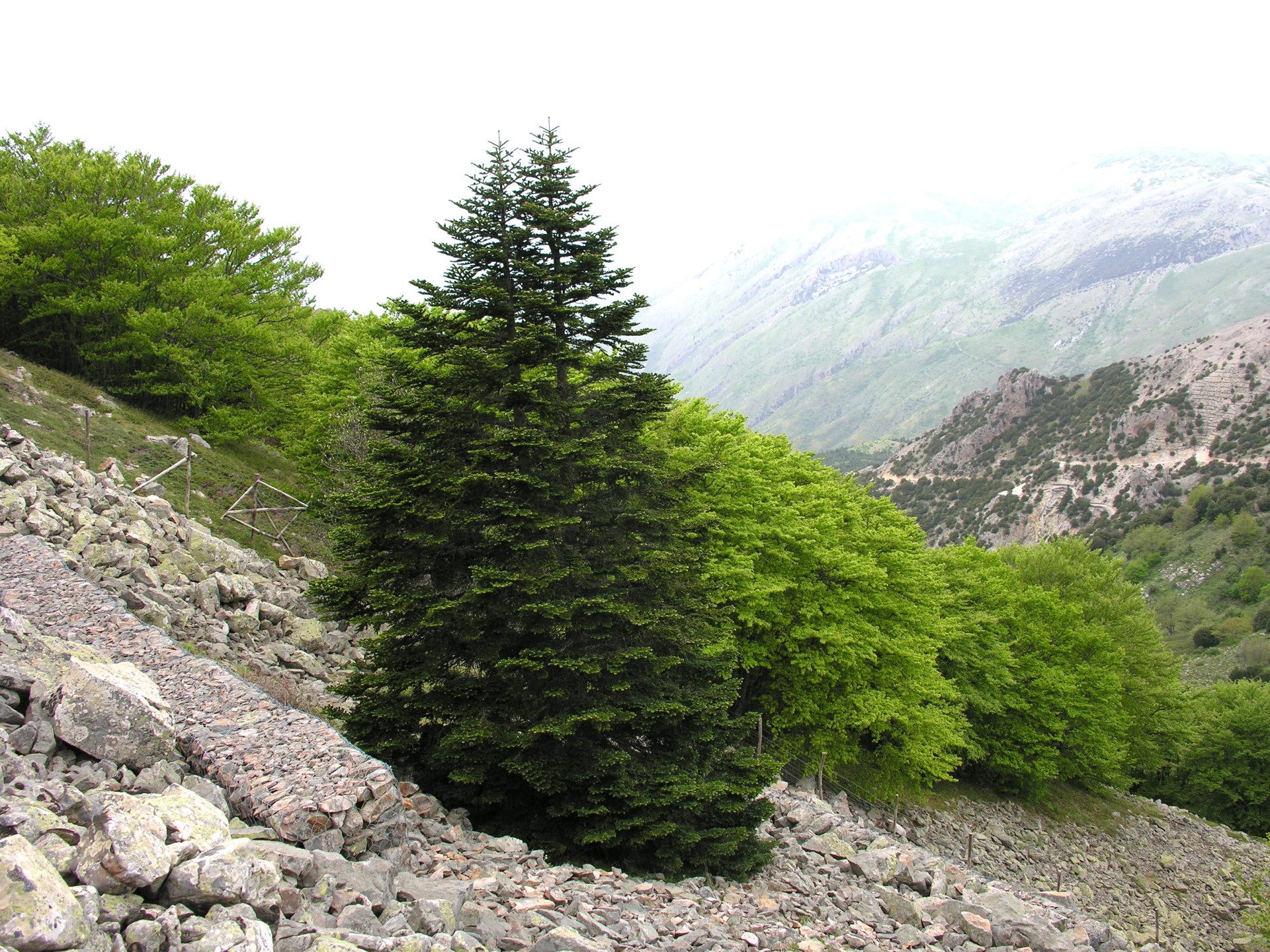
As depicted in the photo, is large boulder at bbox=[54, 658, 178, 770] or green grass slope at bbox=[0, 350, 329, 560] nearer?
large boulder at bbox=[54, 658, 178, 770]

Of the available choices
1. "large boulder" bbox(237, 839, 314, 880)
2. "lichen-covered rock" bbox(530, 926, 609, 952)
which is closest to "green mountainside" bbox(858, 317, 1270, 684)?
"lichen-covered rock" bbox(530, 926, 609, 952)

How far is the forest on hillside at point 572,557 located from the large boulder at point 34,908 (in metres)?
7.69

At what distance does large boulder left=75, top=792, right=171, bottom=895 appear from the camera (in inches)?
254

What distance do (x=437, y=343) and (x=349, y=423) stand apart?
17280 mm

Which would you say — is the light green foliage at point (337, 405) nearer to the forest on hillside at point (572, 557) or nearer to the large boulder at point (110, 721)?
the forest on hillside at point (572, 557)

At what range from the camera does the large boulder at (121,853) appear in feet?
21.1

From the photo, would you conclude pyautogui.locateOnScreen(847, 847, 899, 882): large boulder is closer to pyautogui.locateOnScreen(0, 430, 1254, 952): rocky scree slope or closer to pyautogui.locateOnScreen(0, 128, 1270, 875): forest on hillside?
pyautogui.locateOnScreen(0, 430, 1254, 952): rocky scree slope

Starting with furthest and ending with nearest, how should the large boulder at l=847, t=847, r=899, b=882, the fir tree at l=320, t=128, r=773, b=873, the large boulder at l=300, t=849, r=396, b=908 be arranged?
1. the large boulder at l=847, t=847, r=899, b=882
2. the fir tree at l=320, t=128, r=773, b=873
3. the large boulder at l=300, t=849, r=396, b=908

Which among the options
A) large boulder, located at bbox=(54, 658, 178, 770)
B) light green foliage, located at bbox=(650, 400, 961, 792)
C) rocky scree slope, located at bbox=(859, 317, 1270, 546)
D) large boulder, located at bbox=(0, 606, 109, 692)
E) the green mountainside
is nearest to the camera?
large boulder, located at bbox=(54, 658, 178, 770)

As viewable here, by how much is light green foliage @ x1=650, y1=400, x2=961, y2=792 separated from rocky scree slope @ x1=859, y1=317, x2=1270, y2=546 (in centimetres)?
9030

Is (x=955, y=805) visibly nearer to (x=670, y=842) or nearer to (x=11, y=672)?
(x=670, y=842)

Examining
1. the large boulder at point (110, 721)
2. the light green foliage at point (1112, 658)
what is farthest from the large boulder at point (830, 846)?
the light green foliage at point (1112, 658)

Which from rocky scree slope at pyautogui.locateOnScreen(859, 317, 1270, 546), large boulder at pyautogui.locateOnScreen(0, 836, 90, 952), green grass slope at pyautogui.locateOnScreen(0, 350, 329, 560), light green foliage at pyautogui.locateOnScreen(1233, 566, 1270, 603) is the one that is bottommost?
large boulder at pyautogui.locateOnScreen(0, 836, 90, 952)

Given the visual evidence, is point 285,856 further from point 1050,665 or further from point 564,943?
point 1050,665
